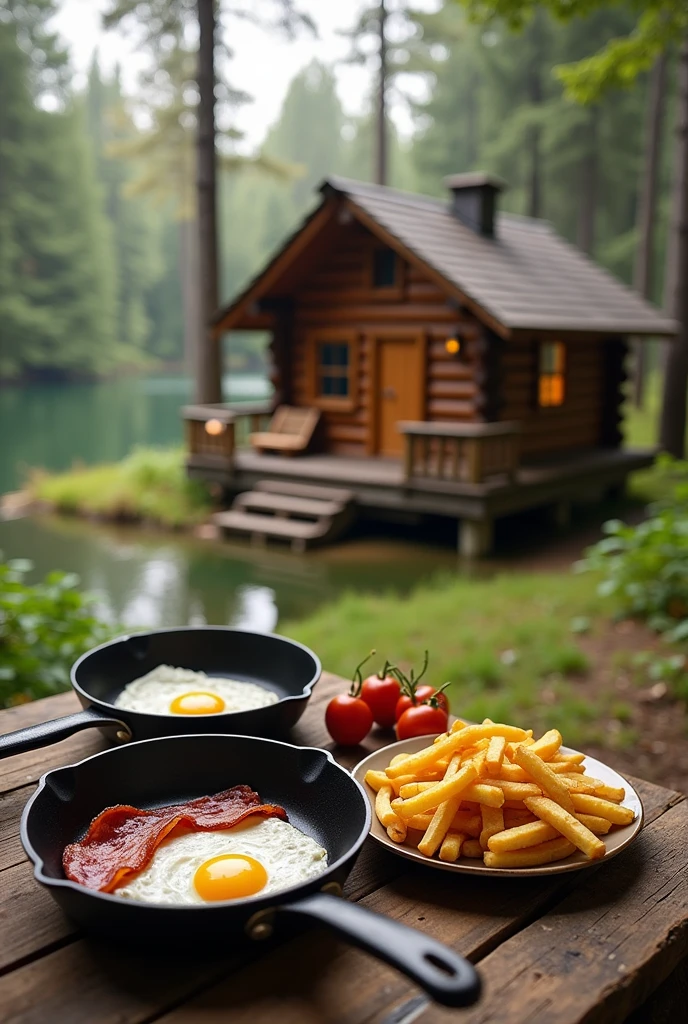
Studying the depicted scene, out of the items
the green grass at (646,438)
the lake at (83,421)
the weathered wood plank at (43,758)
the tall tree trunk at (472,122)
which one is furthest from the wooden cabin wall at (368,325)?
the tall tree trunk at (472,122)

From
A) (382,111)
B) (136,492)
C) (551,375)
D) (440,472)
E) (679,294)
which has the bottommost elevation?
(136,492)

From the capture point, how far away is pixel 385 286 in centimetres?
1314

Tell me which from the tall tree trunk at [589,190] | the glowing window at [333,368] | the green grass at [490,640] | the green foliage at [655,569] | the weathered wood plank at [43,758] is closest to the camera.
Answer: the weathered wood plank at [43,758]

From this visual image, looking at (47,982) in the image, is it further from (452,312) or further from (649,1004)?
(452,312)

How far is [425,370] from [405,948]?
11.9 metres

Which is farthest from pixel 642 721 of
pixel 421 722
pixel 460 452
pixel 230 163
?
pixel 230 163

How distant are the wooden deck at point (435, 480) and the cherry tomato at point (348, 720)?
840cm

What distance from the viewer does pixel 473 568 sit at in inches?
404

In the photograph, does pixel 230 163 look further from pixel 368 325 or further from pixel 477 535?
pixel 477 535

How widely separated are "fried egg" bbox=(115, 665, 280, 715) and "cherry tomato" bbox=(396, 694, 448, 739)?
14.1 inches

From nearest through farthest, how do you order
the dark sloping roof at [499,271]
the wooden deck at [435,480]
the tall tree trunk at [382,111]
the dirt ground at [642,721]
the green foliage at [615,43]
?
the dirt ground at [642,721], the green foliage at [615,43], the wooden deck at [435,480], the dark sloping roof at [499,271], the tall tree trunk at [382,111]

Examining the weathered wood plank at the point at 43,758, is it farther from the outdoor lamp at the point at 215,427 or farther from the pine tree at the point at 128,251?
the pine tree at the point at 128,251

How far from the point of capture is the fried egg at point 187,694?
2.37 meters

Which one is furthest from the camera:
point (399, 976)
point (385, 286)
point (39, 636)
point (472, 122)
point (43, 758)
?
point (472, 122)
